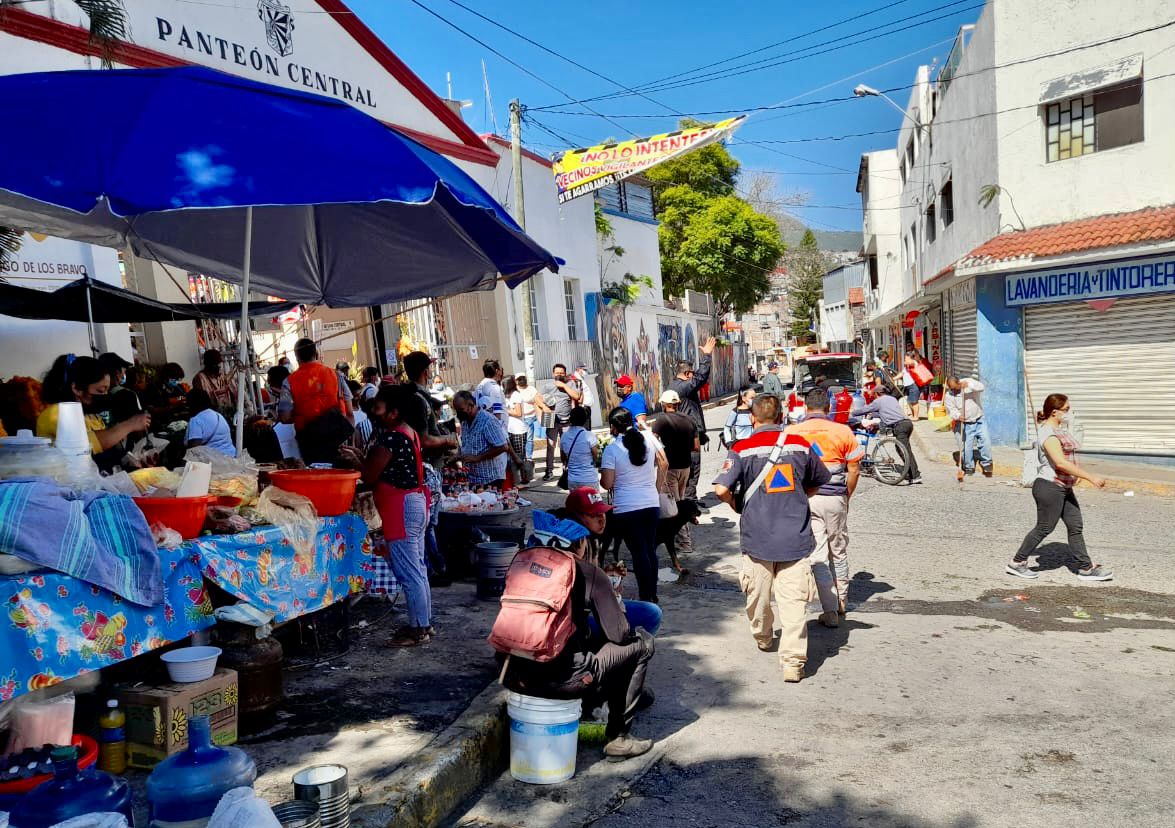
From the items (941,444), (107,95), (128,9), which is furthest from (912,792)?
(941,444)

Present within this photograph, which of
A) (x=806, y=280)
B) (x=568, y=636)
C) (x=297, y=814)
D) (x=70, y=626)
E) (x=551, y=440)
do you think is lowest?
(x=297, y=814)

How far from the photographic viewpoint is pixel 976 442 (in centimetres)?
1448

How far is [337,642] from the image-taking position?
19.9 feet

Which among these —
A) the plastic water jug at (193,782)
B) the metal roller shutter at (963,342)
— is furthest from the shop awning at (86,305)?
the metal roller shutter at (963,342)

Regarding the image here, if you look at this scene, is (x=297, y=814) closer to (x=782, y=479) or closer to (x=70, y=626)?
(x=70, y=626)

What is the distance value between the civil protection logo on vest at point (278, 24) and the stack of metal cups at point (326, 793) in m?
12.2

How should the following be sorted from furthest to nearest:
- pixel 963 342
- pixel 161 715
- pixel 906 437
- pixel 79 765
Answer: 1. pixel 963 342
2. pixel 906 437
3. pixel 161 715
4. pixel 79 765

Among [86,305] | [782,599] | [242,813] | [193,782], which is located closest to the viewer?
[242,813]

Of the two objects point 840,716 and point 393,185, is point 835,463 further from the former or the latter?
point 393,185

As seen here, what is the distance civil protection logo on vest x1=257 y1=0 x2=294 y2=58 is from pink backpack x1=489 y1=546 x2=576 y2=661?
11367 millimetres

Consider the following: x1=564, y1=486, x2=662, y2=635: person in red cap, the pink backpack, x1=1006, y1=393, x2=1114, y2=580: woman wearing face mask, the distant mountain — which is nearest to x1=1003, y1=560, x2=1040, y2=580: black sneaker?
x1=1006, y1=393, x2=1114, y2=580: woman wearing face mask

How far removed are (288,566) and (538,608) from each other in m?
1.63

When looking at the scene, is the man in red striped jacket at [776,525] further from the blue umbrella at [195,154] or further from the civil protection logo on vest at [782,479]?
the blue umbrella at [195,154]

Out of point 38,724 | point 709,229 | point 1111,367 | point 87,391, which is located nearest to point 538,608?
point 38,724
